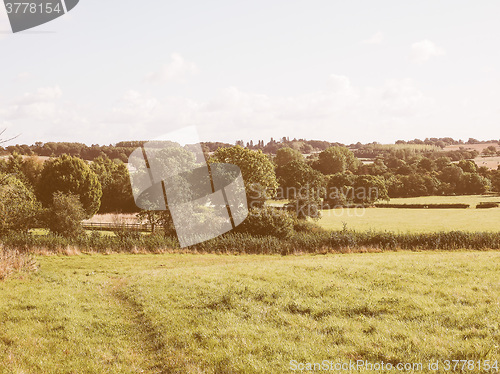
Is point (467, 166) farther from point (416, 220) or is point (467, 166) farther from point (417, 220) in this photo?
point (416, 220)

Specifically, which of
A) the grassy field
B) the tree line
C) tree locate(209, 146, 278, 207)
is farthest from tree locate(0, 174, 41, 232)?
tree locate(209, 146, 278, 207)

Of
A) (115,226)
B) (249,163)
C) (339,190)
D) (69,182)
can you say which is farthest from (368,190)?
(69,182)

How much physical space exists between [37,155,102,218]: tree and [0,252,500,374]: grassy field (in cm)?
3673

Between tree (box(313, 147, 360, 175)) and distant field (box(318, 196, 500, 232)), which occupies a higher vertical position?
tree (box(313, 147, 360, 175))

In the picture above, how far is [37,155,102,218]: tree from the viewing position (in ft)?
182

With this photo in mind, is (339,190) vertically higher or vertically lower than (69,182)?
lower

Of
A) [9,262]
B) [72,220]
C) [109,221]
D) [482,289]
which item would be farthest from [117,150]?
[482,289]

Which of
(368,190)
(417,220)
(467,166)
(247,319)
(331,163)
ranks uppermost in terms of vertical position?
(331,163)

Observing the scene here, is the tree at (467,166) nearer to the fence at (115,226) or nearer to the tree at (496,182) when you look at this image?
the tree at (496,182)

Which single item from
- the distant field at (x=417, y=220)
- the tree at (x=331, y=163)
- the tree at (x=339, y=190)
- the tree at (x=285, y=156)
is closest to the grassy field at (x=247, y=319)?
the distant field at (x=417, y=220)

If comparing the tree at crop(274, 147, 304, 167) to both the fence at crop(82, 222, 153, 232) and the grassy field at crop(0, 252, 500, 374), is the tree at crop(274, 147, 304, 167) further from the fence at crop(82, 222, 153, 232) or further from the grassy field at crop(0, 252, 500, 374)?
the grassy field at crop(0, 252, 500, 374)

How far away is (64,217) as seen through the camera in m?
41.8

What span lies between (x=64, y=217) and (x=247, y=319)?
3508 centimetres

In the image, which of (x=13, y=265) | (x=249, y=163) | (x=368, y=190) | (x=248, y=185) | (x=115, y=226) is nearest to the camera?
(x=13, y=265)
